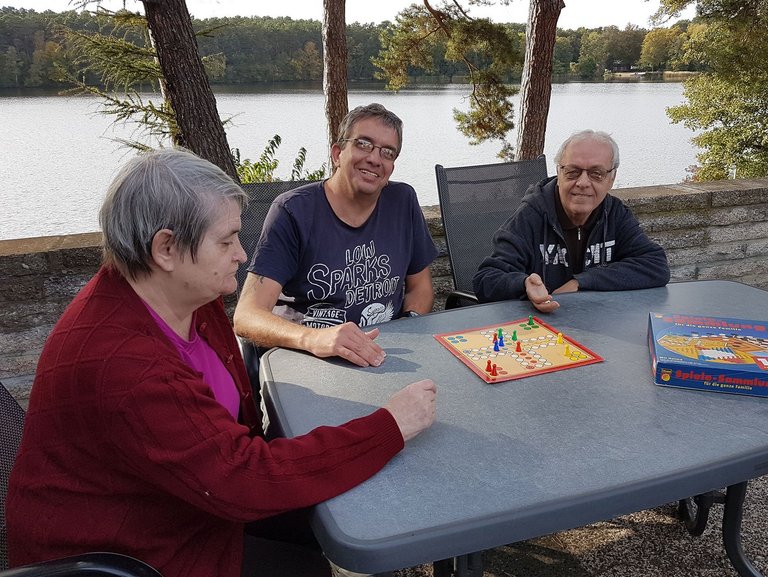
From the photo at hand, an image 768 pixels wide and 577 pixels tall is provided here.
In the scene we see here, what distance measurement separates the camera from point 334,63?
552cm

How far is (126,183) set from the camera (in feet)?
3.25

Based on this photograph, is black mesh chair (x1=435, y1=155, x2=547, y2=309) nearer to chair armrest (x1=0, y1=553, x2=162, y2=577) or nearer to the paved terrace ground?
the paved terrace ground

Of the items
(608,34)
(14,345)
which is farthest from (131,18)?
(608,34)

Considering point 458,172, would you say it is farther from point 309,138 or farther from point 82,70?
point 309,138

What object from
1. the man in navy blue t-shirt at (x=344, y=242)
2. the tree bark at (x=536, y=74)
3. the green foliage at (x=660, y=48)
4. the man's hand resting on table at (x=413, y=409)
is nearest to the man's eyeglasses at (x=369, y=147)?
the man in navy blue t-shirt at (x=344, y=242)

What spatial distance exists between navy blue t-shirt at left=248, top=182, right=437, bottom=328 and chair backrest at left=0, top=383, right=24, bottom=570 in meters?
0.85

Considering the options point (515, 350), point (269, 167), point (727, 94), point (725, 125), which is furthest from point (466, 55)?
point (725, 125)

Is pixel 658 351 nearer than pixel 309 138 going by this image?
Yes

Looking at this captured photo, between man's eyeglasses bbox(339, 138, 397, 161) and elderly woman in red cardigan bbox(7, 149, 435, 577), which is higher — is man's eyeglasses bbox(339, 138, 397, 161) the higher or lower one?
the higher one

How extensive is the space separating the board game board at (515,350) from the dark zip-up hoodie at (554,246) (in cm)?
42

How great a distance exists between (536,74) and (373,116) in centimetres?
368

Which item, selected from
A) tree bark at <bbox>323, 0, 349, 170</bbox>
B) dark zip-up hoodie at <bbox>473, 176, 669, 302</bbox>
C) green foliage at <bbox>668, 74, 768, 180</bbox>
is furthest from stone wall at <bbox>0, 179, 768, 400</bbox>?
green foliage at <bbox>668, 74, 768, 180</bbox>

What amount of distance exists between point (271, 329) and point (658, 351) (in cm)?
98

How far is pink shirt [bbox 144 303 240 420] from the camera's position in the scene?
1.13 metres
